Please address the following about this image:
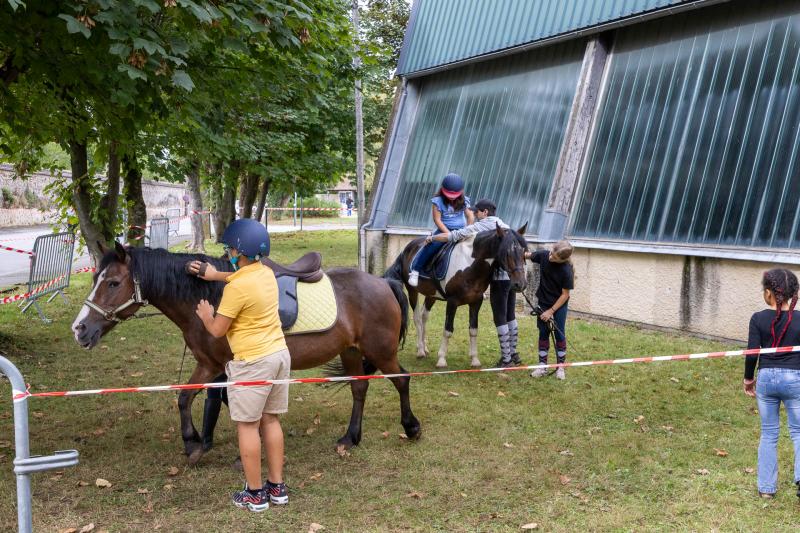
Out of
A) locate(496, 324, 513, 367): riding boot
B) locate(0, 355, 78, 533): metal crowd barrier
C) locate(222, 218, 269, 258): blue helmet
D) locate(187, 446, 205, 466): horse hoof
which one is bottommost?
Answer: locate(187, 446, 205, 466): horse hoof

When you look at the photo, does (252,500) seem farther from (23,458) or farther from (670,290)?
(670,290)

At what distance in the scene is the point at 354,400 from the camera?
5918 millimetres

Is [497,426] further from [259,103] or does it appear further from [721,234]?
[721,234]

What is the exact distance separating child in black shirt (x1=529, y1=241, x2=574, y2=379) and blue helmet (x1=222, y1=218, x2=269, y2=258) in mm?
3942

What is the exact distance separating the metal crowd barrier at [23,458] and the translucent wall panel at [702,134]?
28.7ft

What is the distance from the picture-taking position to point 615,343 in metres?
9.72

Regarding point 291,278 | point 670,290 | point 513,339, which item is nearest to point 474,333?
point 513,339

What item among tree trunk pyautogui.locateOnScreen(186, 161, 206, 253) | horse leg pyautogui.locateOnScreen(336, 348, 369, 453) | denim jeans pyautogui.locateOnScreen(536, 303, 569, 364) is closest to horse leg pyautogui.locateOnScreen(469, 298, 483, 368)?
denim jeans pyautogui.locateOnScreen(536, 303, 569, 364)

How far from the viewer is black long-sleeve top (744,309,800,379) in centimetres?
439

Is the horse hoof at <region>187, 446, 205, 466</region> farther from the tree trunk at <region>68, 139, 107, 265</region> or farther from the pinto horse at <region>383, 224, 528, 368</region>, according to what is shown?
the tree trunk at <region>68, 139, 107, 265</region>

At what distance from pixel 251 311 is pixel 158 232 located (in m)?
15.6

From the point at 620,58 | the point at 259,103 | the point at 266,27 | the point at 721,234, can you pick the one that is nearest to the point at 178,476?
the point at 266,27

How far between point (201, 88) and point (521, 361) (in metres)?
4.88

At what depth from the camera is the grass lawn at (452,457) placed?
177 inches
